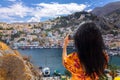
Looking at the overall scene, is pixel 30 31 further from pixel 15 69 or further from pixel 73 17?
pixel 15 69

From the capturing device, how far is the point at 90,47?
1839 mm

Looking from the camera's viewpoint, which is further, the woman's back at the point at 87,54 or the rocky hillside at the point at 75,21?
the rocky hillside at the point at 75,21

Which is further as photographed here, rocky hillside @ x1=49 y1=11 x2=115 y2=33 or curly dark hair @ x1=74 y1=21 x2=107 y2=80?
rocky hillside @ x1=49 y1=11 x2=115 y2=33

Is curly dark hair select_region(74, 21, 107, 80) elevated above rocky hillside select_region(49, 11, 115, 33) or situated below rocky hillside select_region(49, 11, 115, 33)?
above

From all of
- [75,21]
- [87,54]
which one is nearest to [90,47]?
[87,54]

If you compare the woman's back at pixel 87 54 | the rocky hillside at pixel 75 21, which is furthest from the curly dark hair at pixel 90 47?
the rocky hillside at pixel 75 21

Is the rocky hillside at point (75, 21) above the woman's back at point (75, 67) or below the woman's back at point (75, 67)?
below

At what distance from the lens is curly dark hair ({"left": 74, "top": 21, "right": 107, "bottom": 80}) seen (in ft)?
5.97

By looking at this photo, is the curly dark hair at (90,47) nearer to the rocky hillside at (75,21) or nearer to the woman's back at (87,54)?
the woman's back at (87,54)

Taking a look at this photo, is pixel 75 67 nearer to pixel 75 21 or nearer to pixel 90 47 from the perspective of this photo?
pixel 90 47

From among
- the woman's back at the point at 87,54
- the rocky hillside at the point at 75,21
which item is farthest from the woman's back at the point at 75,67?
the rocky hillside at the point at 75,21

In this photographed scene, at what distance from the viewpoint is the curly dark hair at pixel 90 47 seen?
1.82m

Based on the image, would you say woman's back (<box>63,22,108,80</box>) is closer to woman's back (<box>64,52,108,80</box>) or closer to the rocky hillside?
woman's back (<box>64,52,108,80</box>)

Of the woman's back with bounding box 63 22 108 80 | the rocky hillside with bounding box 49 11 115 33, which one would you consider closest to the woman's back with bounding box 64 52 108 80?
the woman's back with bounding box 63 22 108 80
